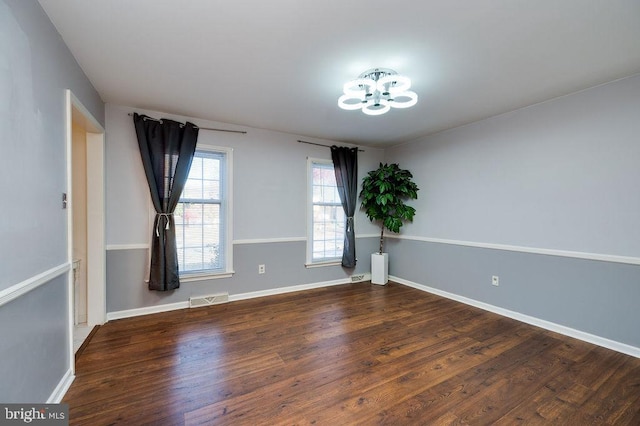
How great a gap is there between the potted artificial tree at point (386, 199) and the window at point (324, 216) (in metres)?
0.54

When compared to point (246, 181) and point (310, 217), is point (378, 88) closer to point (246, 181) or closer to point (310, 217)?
point (246, 181)

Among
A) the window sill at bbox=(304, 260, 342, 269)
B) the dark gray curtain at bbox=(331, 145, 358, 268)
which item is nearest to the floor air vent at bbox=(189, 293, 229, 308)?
the window sill at bbox=(304, 260, 342, 269)

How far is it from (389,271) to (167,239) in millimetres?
3574

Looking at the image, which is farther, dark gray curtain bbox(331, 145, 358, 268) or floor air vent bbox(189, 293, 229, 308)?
dark gray curtain bbox(331, 145, 358, 268)

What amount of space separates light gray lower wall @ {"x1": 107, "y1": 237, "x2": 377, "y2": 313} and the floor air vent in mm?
66

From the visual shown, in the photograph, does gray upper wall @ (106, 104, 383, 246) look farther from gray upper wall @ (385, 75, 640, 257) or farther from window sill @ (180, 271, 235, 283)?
gray upper wall @ (385, 75, 640, 257)

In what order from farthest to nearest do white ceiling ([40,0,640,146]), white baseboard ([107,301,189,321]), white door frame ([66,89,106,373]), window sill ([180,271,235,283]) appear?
1. window sill ([180,271,235,283])
2. white baseboard ([107,301,189,321])
3. white door frame ([66,89,106,373])
4. white ceiling ([40,0,640,146])

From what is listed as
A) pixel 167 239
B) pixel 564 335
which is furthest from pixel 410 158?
pixel 167 239

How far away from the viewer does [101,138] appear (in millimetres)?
2854

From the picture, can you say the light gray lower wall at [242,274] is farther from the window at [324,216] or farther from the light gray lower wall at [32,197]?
the light gray lower wall at [32,197]

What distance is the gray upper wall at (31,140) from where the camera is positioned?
4.05ft

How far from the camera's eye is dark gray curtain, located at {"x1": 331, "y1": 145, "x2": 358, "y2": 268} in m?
4.48

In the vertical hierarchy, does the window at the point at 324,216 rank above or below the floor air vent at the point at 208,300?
above

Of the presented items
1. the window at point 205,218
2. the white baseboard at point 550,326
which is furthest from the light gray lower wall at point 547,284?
the window at point 205,218
